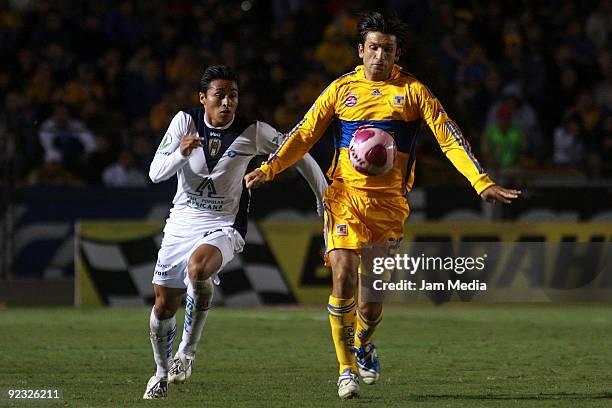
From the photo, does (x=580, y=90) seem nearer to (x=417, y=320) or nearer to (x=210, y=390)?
(x=417, y=320)

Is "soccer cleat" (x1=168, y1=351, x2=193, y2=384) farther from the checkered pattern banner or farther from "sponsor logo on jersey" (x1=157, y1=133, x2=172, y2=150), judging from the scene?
the checkered pattern banner

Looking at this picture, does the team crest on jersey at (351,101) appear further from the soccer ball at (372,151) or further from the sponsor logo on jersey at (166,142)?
the sponsor logo on jersey at (166,142)

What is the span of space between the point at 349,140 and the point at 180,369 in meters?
1.95

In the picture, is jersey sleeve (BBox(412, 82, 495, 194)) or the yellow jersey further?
the yellow jersey

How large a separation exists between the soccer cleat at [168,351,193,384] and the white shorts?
1.73 ft

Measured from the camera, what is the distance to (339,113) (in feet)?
26.5

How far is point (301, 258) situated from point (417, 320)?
2.19m

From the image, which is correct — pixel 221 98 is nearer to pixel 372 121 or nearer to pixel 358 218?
pixel 372 121

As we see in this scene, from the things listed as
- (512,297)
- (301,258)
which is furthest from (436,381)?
(301,258)

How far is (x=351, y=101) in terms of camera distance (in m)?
8.01

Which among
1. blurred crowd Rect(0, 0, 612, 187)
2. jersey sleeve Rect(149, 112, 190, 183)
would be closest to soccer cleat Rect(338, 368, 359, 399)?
jersey sleeve Rect(149, 112, 190, 183)

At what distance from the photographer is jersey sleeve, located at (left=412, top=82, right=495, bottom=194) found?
7.62 m

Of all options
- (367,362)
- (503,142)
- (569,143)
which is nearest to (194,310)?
(367,362)

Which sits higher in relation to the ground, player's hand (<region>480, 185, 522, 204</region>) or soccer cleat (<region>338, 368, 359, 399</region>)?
player's hand (<region>480, 185, 522, 204</region>)
